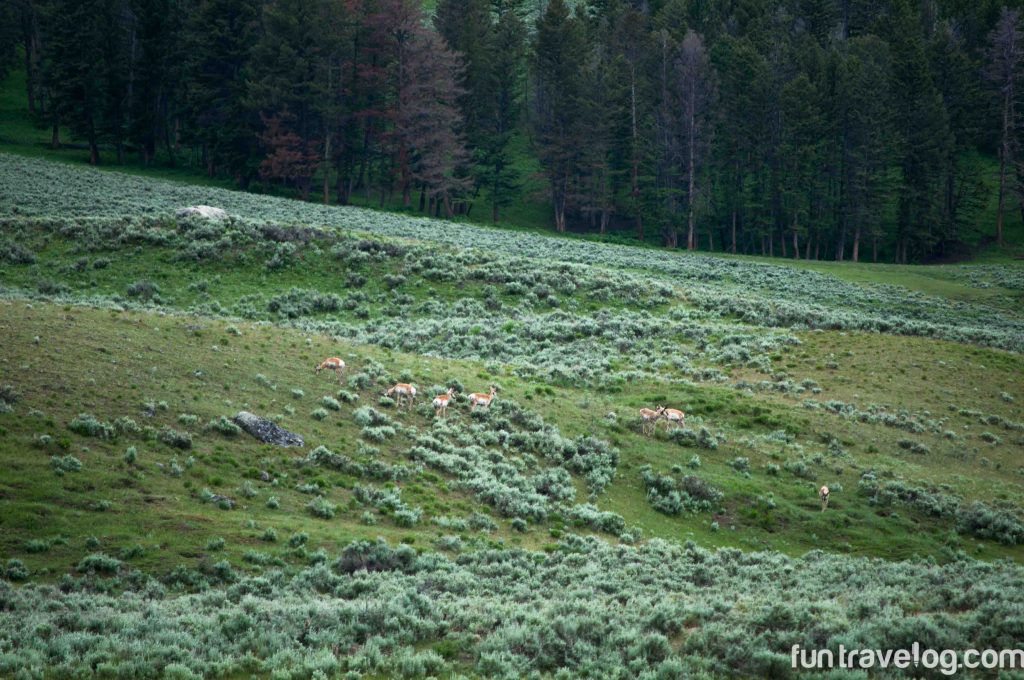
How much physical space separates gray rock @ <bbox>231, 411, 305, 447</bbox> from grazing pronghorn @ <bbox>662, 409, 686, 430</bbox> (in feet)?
39.5

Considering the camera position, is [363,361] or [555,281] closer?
[363,361]

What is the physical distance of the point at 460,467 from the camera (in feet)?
70.7

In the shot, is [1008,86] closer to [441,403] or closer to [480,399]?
[480,399]

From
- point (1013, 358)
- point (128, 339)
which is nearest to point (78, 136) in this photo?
point (128, 339)

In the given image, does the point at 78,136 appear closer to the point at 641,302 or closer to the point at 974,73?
the point at 641,302

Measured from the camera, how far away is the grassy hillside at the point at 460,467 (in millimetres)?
11617

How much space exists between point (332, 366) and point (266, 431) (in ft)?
16.9

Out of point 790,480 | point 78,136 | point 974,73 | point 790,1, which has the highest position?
point 790,1

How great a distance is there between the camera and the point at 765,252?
7988 centimetres

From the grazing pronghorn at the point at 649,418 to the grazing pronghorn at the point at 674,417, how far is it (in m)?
0.22

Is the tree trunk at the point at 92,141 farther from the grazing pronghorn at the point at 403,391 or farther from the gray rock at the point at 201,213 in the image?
the grazing pronghorn at the point at 403,391

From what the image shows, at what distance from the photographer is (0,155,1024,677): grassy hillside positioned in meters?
11.6

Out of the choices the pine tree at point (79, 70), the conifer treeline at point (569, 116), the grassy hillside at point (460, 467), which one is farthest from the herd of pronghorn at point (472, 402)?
the pine tree at point (79, 70)

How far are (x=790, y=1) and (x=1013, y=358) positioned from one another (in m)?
85.8
